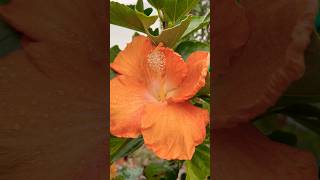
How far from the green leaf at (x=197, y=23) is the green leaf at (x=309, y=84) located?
0.46ft

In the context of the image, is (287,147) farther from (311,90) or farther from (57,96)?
(57,96)

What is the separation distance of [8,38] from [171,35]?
0.46 ft

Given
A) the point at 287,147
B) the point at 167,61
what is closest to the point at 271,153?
the point at 287,147

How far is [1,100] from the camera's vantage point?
0.28 metres

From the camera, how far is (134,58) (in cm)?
37

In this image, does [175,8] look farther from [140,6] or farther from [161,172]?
[161,172]

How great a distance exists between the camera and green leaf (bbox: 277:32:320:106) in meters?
0.26

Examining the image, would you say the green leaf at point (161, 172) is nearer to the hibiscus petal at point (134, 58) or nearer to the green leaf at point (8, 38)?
the hibiscus petal at point (134, 58)

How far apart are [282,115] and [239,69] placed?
5 centimetres

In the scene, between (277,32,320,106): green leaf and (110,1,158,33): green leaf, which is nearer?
(277,32,320,106): green leaf

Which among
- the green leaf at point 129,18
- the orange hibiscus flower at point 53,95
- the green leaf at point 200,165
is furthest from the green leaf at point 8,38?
the green leaf at point 200,165

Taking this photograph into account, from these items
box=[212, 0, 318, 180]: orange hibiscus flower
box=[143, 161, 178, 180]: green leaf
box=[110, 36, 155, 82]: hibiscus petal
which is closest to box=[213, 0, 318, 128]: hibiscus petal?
box=[212, 0, 318, 180]: orange hibiscus flower

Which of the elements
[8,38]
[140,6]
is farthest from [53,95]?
[140,6]

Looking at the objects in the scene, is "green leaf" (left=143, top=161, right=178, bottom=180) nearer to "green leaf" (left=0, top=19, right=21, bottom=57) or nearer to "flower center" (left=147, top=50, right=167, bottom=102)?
"flower center" (left=147, top=50, right=167, bottom=102)
